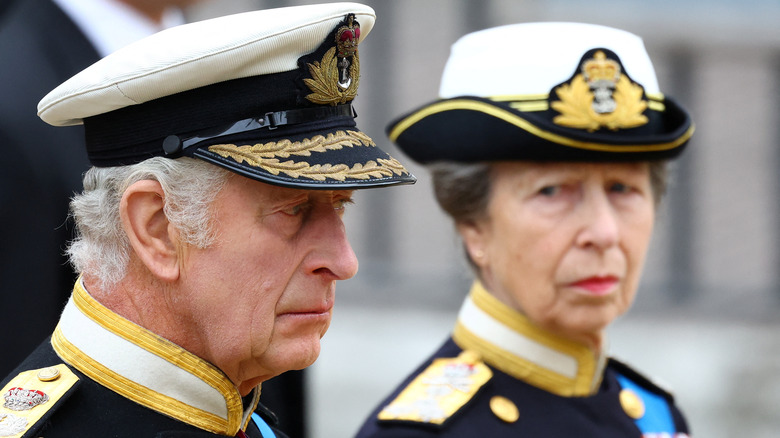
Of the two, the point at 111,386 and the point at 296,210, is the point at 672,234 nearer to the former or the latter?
the point at 296,210

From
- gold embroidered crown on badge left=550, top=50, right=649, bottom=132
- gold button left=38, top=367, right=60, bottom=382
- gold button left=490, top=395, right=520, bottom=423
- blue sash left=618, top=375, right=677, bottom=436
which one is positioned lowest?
blue sash left=618, top=375, right=677, bottom=436

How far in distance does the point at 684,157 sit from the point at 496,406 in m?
6.51

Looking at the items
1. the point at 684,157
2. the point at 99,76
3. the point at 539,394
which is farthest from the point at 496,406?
the point at 684,157

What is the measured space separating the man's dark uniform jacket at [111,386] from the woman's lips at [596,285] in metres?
1.43

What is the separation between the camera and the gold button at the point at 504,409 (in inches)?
133

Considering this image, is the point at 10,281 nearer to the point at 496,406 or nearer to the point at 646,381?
the point at 496,406

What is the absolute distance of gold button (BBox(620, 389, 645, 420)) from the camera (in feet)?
12.1

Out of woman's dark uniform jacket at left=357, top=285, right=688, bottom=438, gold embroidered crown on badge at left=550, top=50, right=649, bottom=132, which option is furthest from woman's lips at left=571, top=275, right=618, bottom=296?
gold embroidered crown on badge at left=550, top=50, right=649, bottom=132

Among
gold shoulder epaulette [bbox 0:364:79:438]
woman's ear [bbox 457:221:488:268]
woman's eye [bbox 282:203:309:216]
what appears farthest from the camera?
woman's ear [bbox 457:221:488:268]

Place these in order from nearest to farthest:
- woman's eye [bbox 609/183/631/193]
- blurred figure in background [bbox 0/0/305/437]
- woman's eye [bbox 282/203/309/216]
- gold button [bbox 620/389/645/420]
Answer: woman's eye [bbox 282/203/309/216] → blurred figure in background [bbox 0/0/305/437] → woman's eye [bbox 609/183/631/193] → gold button [bbox 620/389/645/420]

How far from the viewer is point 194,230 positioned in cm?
225

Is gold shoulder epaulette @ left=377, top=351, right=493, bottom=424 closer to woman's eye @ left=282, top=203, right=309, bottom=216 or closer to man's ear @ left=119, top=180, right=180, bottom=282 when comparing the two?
woman's eye @ left=282, top=203, right=309, bottom=216

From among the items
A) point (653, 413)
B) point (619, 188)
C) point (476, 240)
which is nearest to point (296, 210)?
point (476, 240)

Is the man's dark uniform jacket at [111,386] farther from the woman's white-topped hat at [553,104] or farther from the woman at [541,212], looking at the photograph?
the woman's white-topped hat at [553,104]
